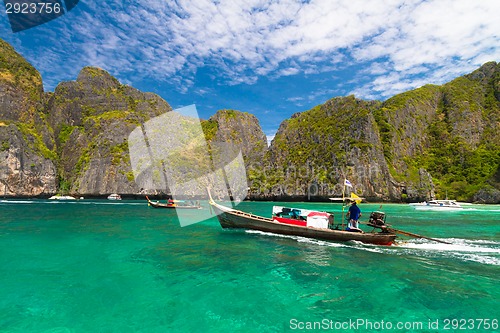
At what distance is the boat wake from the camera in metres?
19.6

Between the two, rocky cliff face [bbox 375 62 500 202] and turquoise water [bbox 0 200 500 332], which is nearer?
turquoise water [bbox 0 200 500 332]

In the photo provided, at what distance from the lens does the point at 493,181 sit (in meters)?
102

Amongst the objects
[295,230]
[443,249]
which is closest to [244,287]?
[295,230]

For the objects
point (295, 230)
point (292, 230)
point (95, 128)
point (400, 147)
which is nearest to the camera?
point (295, 230)

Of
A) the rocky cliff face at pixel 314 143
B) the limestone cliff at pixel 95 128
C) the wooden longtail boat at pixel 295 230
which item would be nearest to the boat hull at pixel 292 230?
the wooden longtail boat at pixel 295 230

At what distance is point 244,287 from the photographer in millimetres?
13023

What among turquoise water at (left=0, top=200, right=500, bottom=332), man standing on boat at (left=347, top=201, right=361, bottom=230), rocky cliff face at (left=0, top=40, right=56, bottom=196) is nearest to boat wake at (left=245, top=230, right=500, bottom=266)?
turquoise water at (left=0, top=200, right=500, bottom=332)

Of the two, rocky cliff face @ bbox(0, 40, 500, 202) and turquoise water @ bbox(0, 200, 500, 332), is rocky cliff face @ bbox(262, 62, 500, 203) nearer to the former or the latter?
rocky cliff face @ bbox(0, 40, 500, 202)

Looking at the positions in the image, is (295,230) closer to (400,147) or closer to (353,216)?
(353,216)

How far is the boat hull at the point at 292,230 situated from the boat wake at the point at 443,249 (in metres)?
0.49

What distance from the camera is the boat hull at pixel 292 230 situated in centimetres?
2330

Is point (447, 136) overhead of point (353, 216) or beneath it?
overhead

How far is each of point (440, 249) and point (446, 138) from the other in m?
150

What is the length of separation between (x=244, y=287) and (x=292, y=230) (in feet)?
46.2
